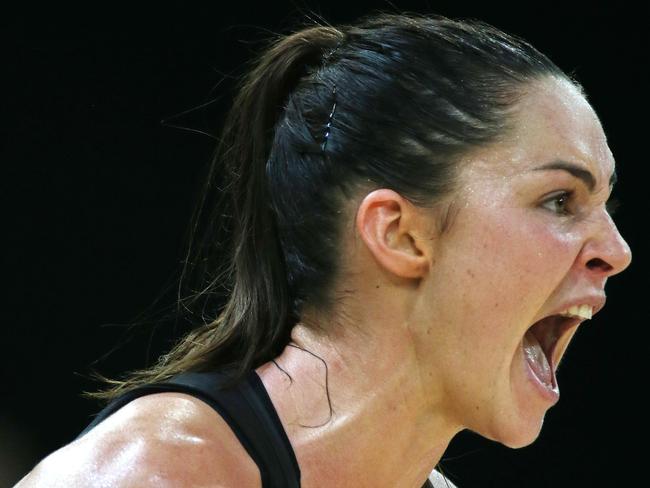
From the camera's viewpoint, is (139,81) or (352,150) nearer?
Answer: (352,150)

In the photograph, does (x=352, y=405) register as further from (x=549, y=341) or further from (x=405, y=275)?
(x=549, y=341)

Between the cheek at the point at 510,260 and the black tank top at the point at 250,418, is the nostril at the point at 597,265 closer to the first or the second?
the cheek at the point at 510,260

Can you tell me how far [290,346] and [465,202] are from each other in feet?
0.85

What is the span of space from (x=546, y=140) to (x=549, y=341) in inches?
10.1

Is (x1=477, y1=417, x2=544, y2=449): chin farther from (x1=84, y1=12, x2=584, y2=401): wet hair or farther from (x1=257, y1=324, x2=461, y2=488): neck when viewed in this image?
(x1=84, y1=12, x2=584, y2=401): wet hair

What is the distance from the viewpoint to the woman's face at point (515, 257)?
1234mm

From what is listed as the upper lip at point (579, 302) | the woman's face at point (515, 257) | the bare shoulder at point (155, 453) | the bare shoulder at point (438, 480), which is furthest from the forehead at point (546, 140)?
the bare shoulder at point (438, 480)

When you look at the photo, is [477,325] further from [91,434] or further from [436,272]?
[91,434]

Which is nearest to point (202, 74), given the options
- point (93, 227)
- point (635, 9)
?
point (93, 227)

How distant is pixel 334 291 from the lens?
4.28 ft

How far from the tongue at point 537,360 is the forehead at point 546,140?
209 millimetres

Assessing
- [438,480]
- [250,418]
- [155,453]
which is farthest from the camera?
[438,480]

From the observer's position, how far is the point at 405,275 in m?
1.27

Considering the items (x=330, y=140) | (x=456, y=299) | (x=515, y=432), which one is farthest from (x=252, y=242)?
(x=515, y=432)
